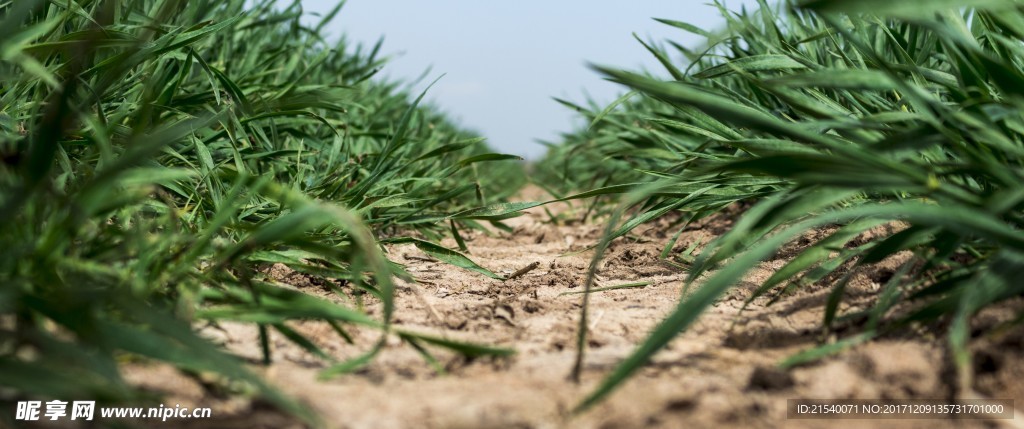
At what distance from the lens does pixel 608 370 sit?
1.00 meters

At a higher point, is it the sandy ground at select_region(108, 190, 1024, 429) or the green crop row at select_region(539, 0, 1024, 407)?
the green crop row at select_region(539, 0, 1024, 407)

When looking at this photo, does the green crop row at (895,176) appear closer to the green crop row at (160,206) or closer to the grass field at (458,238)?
the grass field at (458,238)

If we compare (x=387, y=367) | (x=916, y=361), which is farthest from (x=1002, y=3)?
(x=387, y=367)

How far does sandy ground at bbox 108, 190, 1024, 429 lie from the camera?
846 mm

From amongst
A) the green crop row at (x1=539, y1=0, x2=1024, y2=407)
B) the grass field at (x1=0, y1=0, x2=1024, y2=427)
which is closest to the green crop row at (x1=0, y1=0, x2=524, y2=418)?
the grass field at (x1=0, y1=0, x2=1024, y2=427)

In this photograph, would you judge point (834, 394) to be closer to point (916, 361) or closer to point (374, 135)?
point (916, 361)

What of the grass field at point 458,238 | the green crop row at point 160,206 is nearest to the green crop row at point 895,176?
the grass field at point 458,238

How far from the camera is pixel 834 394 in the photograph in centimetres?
89

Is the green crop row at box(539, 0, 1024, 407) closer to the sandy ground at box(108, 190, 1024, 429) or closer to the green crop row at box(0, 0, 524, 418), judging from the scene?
the sandy ground at box(108, 190, 1024, 429)

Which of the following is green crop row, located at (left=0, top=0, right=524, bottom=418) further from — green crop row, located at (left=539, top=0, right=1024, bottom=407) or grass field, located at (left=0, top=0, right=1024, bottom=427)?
green crop row, located at (left=539, top=0, right=1024, bottom=407)

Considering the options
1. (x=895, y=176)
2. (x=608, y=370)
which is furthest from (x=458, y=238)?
(x=895, y=176)

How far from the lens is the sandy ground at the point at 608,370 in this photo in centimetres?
85

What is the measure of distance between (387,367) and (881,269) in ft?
2.90

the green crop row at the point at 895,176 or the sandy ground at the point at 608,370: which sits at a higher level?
the green crop row at the point at 895,176
